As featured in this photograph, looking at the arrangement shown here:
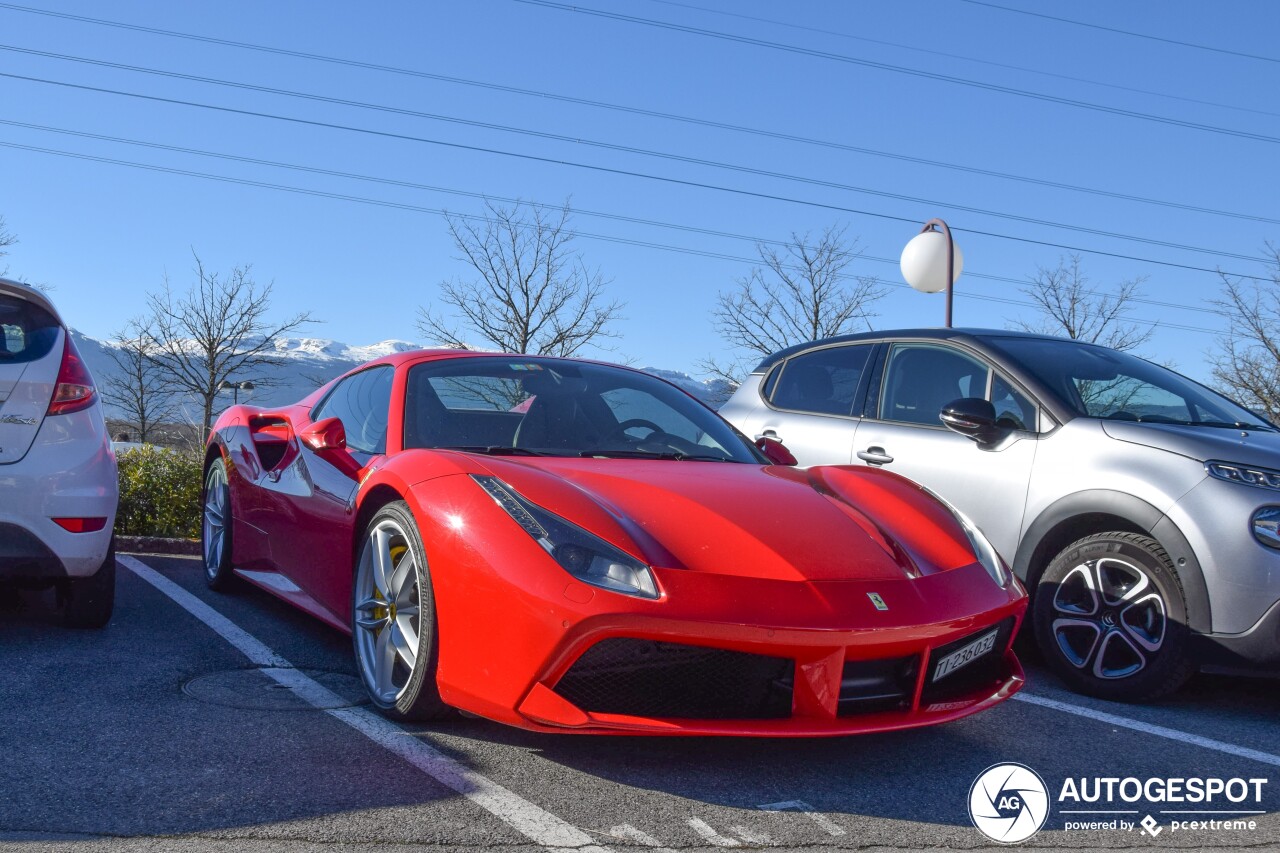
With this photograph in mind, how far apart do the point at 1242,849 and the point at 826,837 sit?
1.03 meters

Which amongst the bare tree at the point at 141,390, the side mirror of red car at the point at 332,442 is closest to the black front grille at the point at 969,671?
the side mirror of red car at the point at 332,442

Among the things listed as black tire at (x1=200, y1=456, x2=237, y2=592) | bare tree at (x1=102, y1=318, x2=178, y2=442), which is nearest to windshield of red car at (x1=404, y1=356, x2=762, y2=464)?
black tire at (x1=200, y1=456, x2=237, y2=592)

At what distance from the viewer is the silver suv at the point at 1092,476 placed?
3986 millimetres

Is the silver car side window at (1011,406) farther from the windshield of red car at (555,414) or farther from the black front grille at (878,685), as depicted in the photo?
the black front grille at (878,685)

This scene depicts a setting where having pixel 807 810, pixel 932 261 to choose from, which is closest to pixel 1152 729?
pixel 807 810

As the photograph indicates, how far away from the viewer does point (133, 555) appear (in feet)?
23.4

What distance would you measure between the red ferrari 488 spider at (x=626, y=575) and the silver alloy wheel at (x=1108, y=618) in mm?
922

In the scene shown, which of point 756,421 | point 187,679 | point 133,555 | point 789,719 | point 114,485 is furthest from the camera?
point 133,555

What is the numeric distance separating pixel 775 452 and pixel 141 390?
35.3 metres

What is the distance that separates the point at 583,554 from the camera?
9.73ft

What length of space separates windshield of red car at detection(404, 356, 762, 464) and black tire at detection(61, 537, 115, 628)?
5.00ft

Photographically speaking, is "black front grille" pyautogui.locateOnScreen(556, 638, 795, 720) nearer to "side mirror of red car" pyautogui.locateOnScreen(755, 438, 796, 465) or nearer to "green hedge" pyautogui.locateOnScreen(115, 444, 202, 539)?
"side mirror of red car" pyautogui.locateOnScreen(755, 438, 796, 465)

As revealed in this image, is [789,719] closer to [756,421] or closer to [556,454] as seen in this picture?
[556,454]

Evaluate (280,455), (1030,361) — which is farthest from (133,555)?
(1030,361)
